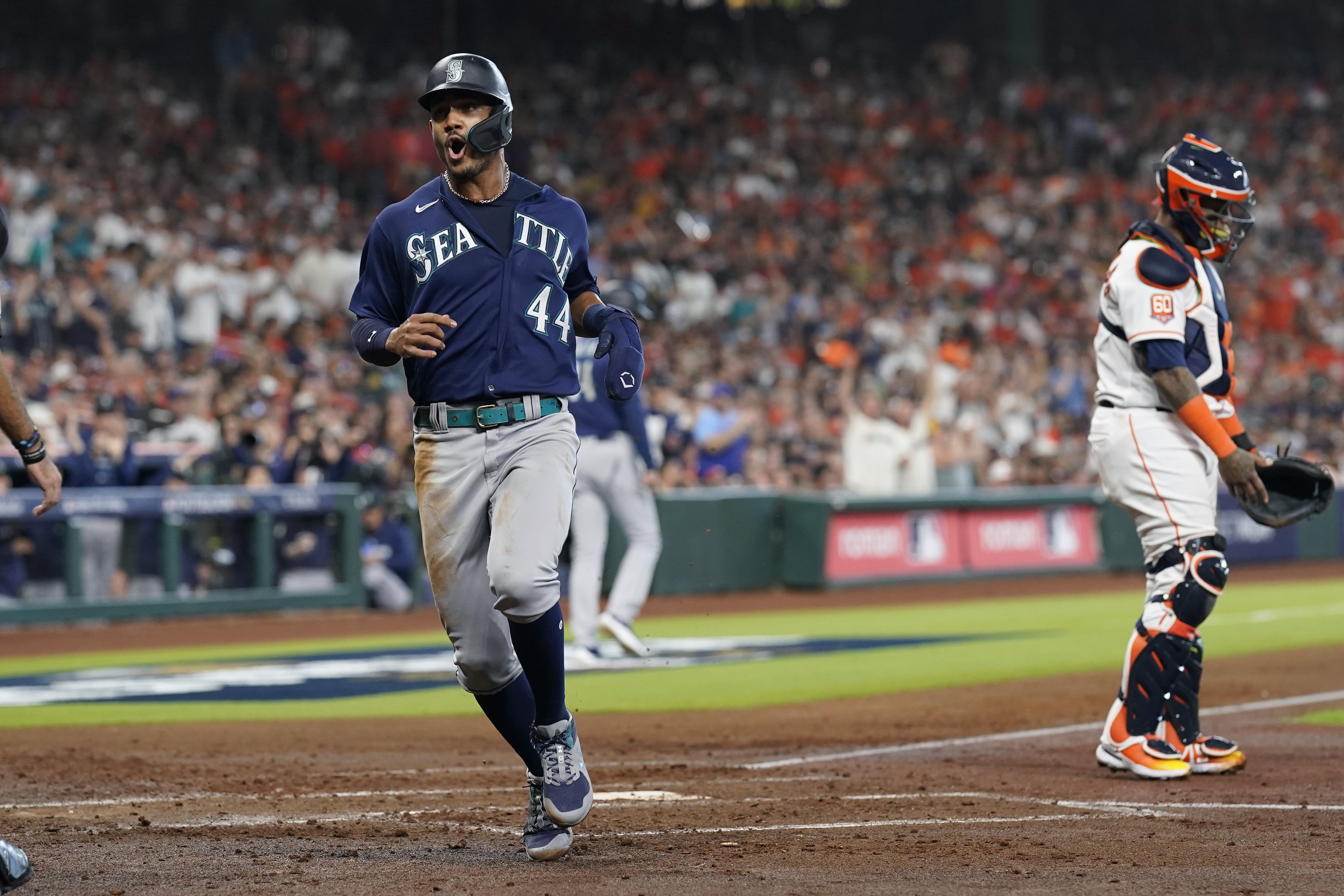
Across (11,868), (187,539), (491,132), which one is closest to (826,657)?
(187,539)

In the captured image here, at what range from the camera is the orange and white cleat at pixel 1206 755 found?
6727mm

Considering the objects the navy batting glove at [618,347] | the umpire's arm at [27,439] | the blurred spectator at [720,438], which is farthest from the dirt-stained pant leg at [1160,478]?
the blurred spectator at [720,438]

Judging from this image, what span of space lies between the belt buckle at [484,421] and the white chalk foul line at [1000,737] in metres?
2.46

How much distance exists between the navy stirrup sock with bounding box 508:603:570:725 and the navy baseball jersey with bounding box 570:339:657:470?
5.87 meters

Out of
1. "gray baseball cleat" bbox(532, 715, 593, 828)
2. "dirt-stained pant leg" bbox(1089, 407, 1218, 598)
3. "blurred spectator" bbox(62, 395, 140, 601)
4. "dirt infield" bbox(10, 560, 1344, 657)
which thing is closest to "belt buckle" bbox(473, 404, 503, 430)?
"gray baseball cleat" bbox(532, 715, 593, 828)

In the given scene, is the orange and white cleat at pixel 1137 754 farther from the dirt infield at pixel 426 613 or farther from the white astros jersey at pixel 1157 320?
the dirt infield at pixel 426 613

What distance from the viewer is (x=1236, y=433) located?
6832 millimetres

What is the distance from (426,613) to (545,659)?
38.7 feet

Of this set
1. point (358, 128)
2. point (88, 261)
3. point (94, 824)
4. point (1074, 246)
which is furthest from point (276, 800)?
point (1074, 246)

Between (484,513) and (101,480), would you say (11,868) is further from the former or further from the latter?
(101,480)

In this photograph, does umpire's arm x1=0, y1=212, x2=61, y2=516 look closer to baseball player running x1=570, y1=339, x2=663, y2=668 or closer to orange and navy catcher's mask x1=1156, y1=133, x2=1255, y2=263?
orange and navy catcher's mask x1=1156, y1=133, x2=1255, y2=263

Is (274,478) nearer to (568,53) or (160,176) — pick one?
(160,176)

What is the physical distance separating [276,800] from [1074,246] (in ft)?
79.2

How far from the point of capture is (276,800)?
6289 mm
